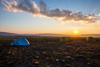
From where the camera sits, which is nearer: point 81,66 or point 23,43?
point 81,66

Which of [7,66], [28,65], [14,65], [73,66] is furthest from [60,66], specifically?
[7,66]

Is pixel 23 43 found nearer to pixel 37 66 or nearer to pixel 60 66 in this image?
pixel 37 66

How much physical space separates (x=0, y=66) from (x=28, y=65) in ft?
7.18

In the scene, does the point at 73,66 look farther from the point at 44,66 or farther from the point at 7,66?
the point at 7,66

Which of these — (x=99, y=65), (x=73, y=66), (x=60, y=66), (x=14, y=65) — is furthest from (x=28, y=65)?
(x=99, y=65)

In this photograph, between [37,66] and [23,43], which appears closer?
[37,66]

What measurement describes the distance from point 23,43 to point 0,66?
1023 centimetres

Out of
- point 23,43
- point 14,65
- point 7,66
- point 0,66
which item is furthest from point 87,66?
point 23,43

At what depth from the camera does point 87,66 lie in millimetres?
5820

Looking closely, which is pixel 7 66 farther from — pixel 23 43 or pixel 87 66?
pixel 23 43

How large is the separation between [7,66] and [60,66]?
4.33 metres

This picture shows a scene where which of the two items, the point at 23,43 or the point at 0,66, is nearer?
the point at 0,66

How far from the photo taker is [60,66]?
584 centimetres

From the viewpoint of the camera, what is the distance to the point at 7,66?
5793 mm
